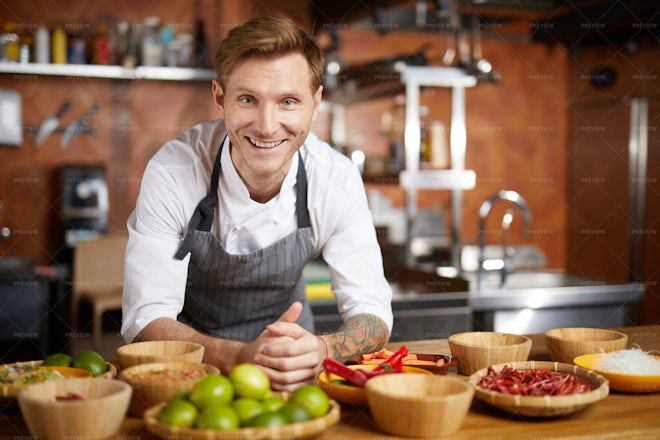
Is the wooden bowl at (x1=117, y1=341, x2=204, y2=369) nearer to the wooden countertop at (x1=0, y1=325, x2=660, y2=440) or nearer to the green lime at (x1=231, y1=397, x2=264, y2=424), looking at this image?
the wooden countertop at (x1=0, y1=325, x2=660, y2=440)

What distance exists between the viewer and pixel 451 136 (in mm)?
3906

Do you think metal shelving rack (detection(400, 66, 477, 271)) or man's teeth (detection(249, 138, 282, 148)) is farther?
metal shelving rack (detection(400, 66, 477, 271))

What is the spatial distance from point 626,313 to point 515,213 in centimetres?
273

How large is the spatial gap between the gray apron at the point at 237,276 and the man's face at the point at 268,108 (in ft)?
0.64

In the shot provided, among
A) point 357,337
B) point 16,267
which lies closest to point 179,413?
point 357,337

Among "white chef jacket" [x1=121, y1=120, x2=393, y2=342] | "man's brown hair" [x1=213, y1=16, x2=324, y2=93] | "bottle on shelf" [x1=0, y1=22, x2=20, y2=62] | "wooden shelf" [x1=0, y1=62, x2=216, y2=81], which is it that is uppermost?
"bottle on shelf" [x1=0, y1=22, x2=20, y2=62]

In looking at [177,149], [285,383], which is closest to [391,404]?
[285,383]

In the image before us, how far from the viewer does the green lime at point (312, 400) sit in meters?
1.16

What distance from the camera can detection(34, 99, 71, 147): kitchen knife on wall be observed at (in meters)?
4.72

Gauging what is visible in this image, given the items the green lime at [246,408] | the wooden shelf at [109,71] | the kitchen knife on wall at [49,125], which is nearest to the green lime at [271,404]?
the green lime at [246,408]

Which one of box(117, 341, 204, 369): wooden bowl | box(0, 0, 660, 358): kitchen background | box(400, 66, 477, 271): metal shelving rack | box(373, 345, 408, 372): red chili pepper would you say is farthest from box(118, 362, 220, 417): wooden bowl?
box(0, 0, 660, 358): kitchen background

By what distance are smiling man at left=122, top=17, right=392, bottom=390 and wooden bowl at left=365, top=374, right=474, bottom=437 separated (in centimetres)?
42

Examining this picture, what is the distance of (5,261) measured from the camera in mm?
4379

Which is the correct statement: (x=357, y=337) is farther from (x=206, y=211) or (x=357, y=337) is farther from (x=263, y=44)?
(x=263, y=44)
